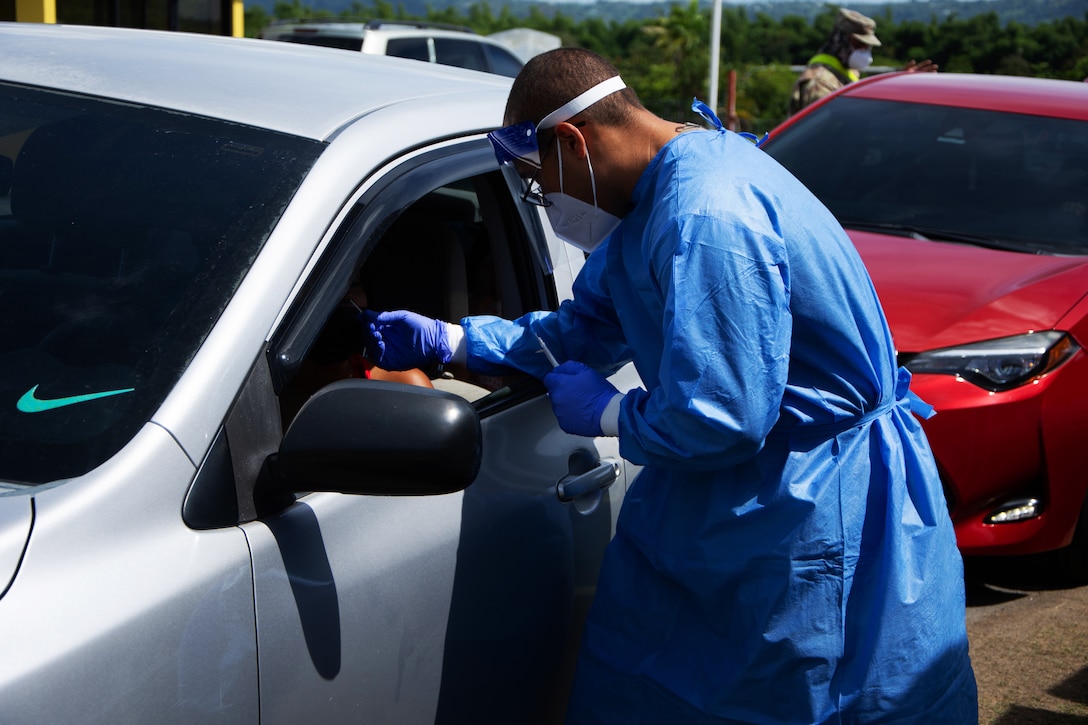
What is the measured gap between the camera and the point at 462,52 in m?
14.0

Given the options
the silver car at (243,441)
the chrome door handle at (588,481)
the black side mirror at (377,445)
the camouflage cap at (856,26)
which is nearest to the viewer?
the silver car at (243,441)

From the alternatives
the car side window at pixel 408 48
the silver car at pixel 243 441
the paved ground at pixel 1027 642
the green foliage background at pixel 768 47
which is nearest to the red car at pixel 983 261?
the paved ground at pixel 1027 642

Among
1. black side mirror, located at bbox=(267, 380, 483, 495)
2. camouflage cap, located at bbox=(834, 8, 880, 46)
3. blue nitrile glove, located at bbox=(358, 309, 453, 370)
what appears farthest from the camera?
camouflage cap, located at bbox=(834, 8, 880, 46)

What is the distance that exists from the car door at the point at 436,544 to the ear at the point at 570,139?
25cm

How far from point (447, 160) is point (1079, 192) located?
329cm

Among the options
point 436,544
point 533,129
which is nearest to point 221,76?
point 533,129

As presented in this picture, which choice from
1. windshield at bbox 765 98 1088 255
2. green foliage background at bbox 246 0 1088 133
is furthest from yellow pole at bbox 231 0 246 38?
green foliage background at bbox 246 0 1088 133

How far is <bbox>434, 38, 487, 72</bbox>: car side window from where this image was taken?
45.7 ft

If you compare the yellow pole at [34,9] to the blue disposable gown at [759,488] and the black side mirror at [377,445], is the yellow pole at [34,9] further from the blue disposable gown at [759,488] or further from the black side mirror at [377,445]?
the black side mirror at [377,445]

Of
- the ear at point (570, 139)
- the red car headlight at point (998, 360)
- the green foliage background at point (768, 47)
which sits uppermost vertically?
the ear at point (570, 139)

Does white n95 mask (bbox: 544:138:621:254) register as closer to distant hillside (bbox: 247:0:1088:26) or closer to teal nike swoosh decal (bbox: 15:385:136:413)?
teal nike swoosh decal (bbox: 15:385:136:413)

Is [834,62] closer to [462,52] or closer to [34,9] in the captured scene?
[462,52]

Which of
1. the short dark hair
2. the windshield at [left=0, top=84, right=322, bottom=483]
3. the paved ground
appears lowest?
the paved ground

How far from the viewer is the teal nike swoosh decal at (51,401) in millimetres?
1618
